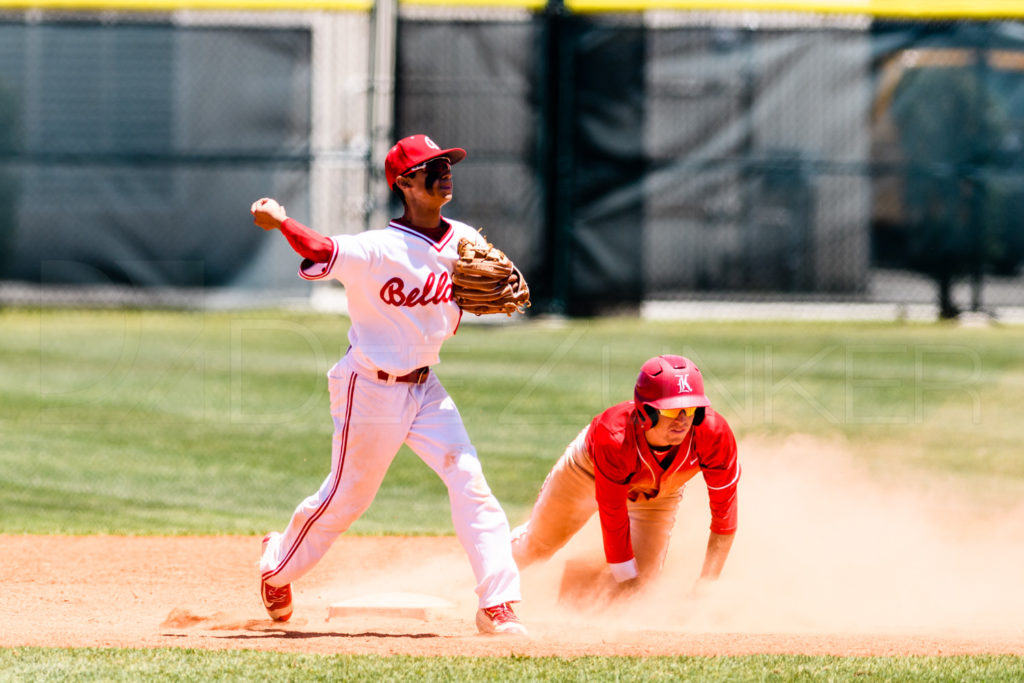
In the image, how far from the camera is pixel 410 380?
5082mm

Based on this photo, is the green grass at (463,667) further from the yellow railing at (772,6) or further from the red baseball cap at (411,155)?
the yellow railing at (772,6)

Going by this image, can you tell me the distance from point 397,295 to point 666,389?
109cm

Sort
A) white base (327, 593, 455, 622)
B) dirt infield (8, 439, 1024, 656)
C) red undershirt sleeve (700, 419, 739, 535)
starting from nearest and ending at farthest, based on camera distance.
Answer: dirt infield (8, 439, 1024, 656) → red undershirt sleeve (700, 419, 739, 535) → white base (327, 593, 455, 622)

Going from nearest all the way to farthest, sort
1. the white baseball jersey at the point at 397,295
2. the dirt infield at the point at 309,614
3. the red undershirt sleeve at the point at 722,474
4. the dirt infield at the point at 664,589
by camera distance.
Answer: the dirt infield at the point at 309,614 < the dirt infield at the point at 664,589 < the white baseball jersey at the point at 397,295 < the red undershirt sleeve at the point at 722,474

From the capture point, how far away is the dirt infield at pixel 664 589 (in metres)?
4.80

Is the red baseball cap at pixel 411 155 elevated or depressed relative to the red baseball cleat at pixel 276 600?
elevated

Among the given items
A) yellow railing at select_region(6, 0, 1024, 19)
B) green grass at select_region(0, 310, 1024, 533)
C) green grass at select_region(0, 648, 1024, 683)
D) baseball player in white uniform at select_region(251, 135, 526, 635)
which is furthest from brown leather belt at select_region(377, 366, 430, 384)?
yellow railing at select_region(6, 0, 1024, 19)

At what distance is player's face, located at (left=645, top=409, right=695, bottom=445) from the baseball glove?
77 centimetres

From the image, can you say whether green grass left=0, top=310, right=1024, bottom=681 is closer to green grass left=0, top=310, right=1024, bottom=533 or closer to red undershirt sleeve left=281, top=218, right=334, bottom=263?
green grass left=0, top=310, right=1024, bottom=533

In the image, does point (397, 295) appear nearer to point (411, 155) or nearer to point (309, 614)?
point (411, 155)

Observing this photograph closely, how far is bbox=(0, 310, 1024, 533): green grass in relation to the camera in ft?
26.9

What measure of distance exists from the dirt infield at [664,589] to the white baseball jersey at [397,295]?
1.06m

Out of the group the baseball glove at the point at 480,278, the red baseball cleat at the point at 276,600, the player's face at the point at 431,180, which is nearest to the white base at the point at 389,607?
the red baseball cleat at the point at 276,600

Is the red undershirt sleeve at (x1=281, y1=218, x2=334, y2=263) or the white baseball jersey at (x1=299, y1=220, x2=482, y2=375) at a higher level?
the red undershirt sleeve at (x1=281, y1=218, x2=334, y2=263)
